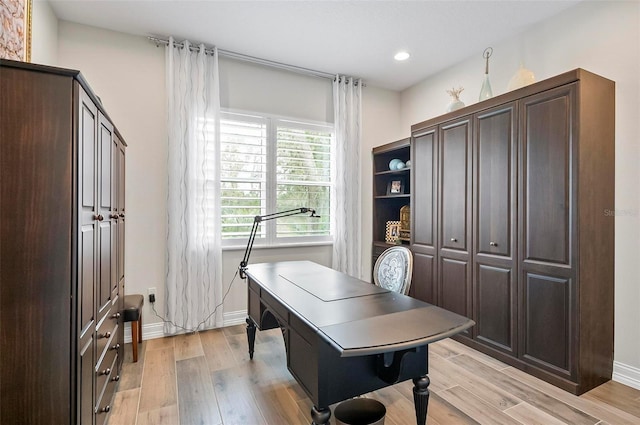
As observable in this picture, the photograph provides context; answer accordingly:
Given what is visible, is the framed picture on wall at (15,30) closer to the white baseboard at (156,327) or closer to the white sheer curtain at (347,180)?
the white baseboard at (156,327)

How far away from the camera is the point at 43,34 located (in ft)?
8.15

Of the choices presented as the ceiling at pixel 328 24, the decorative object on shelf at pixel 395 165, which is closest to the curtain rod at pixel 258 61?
the ceiling at pixel 328 24

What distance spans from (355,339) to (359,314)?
11.8 inches

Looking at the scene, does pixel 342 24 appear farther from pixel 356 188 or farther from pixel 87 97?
pixel 87 97

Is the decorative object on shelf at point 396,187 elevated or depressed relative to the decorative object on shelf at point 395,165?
depressed

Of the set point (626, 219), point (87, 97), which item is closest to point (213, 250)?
point (87, 97)

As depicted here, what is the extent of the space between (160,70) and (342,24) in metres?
1.84

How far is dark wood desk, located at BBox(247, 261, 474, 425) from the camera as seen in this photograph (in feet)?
4.42

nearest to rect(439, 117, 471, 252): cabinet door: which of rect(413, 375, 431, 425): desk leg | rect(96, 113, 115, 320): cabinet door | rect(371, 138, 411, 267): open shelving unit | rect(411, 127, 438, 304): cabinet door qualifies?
rect(411, 127, 438, 304): cabinet door

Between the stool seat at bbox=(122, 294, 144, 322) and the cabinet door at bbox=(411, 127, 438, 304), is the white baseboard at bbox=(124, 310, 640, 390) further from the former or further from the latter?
the cabinet door at bbox=(411, 127, 438, 304)

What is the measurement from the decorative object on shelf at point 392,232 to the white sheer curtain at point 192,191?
2.11m

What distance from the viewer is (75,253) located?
127 centimetres

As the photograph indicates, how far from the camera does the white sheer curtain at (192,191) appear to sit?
3188 millimetres

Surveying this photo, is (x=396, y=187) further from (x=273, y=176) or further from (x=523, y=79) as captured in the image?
(x=523, y=79)
